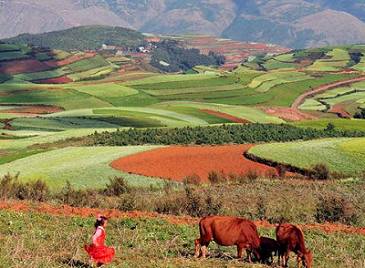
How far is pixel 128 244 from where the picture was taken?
22453 millimetres

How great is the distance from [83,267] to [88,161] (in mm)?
41567

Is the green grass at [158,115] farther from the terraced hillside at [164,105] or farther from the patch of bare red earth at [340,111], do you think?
the patch of bare red earth at [340,111]

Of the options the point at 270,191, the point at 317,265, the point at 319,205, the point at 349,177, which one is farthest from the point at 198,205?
the point at 349,177

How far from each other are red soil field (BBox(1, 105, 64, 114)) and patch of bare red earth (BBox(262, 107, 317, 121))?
158ft

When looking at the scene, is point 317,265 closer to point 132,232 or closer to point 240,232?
point 240,232

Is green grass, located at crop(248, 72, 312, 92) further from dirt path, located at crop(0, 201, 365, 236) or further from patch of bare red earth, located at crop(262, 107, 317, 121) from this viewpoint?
dirt path, located at crop(0, 201, 365, 236)

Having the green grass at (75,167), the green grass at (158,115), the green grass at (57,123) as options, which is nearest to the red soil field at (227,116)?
the green grass at (158,115)

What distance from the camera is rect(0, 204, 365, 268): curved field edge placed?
1817 centimetres

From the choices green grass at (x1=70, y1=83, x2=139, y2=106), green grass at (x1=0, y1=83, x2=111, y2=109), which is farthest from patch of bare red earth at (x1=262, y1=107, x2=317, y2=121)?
green grass at (x1=0, y1=83, x2=111, y2=109)

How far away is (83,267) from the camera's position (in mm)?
17266

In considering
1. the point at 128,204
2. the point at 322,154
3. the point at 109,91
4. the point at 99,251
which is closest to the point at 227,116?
the point at 109,91

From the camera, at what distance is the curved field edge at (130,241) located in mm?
18172

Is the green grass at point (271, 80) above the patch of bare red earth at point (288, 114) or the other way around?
above

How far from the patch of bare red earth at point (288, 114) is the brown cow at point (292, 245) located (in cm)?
10291
